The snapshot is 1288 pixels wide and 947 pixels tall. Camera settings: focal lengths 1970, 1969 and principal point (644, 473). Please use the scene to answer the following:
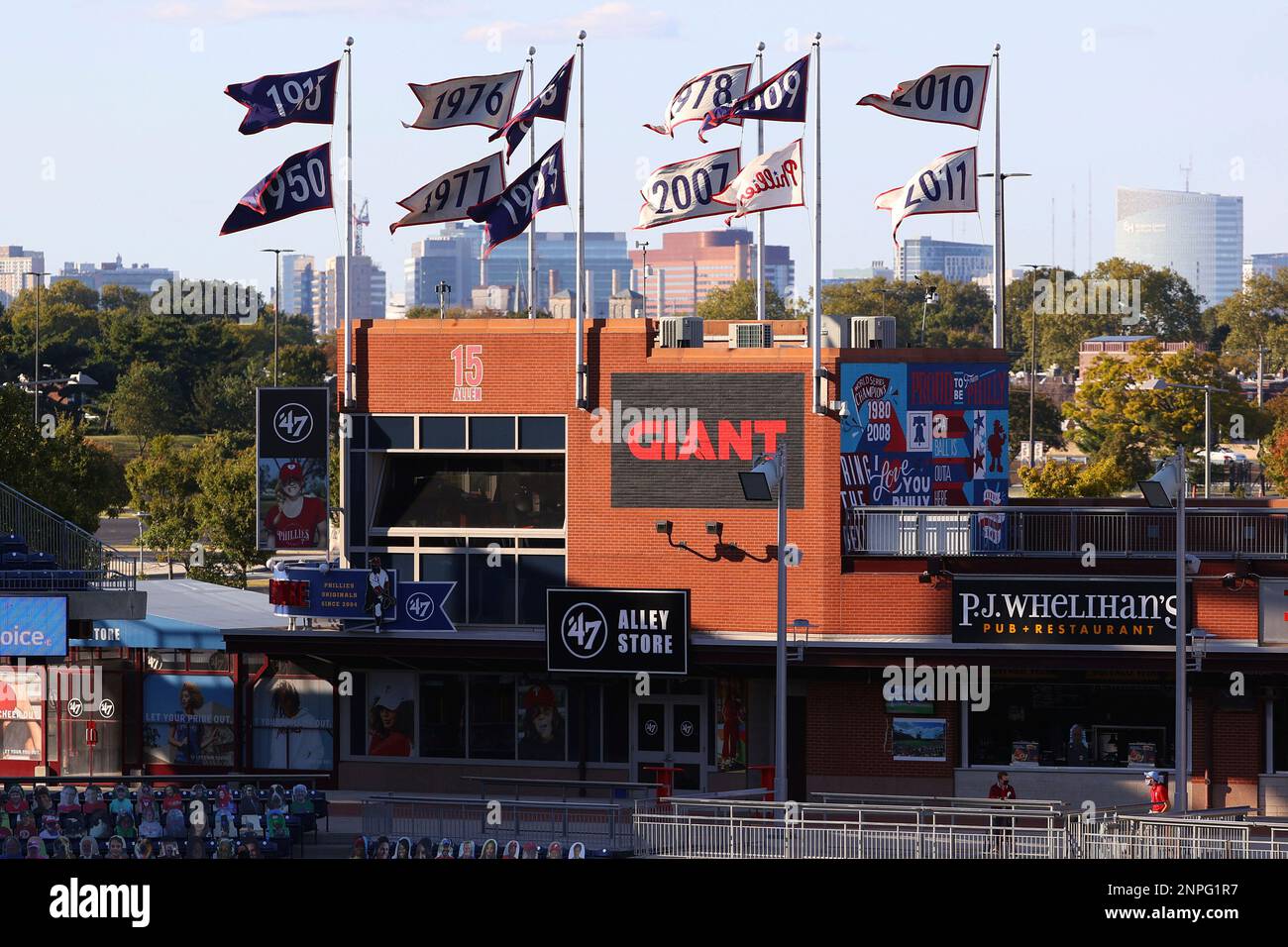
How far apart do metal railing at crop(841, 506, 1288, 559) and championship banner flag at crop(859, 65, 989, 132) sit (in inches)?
296

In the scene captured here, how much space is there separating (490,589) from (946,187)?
1168cm

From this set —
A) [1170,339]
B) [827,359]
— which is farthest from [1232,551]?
[1170,339]

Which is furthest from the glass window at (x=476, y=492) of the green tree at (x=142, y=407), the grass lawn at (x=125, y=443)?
the grass lawn at (x=125, y=443)

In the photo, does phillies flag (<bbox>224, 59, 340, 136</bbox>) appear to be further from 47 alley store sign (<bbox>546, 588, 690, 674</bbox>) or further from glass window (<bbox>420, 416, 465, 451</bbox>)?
47 alley store sign (<bbox>546, 588, 690, 674</bbox>)

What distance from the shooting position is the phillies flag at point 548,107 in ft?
123

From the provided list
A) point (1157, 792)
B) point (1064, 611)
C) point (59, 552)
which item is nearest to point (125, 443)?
point (59, 552)

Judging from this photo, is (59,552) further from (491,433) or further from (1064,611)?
(1064,611)

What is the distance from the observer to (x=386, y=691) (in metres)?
37.5

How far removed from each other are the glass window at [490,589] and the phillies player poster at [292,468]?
2.88m

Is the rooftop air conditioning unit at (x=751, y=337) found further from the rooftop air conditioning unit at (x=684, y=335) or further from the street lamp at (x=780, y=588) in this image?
the street lamp at (x=780, y=588)

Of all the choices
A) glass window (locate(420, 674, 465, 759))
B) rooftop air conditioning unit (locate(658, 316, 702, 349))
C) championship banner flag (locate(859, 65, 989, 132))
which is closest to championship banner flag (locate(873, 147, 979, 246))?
championship banner flag (locate(859, 65, 989, 132))

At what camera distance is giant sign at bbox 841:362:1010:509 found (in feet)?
128
